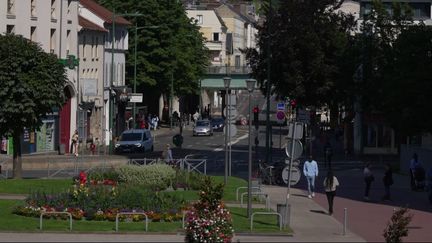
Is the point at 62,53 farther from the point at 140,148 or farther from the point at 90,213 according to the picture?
the point at 90,213

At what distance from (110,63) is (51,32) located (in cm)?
1805

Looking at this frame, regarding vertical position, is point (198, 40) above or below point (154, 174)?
above

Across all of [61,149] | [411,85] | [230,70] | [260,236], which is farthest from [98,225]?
[230,70]

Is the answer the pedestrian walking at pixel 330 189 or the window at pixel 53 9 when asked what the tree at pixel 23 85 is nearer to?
the pedestrian walking at pixel 330 189

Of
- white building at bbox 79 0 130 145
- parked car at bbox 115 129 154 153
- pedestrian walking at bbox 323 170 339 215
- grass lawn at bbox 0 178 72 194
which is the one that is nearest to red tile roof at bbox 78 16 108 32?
white building at bbox 79 0 130 145

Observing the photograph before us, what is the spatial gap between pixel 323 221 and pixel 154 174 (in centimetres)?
1004

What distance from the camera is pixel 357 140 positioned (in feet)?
278

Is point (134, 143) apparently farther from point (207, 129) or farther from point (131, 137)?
point (207, 129)

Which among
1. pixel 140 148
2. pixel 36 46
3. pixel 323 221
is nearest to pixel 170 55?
pixel 140 148

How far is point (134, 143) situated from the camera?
74062 mm

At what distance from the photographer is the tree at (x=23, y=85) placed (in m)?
47.7

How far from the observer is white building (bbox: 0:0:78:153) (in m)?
70.9

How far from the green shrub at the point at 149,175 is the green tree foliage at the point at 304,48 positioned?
1331 inches

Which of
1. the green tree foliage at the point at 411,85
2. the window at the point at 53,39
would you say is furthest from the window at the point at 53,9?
the green tree foliage at the point at 411,85
